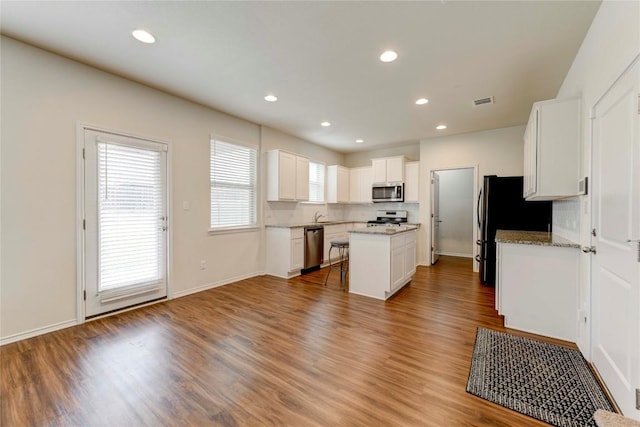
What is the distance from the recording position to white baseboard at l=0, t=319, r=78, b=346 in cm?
243

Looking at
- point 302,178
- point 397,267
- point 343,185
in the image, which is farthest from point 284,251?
point 343,185

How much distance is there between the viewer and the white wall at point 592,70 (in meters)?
1.61

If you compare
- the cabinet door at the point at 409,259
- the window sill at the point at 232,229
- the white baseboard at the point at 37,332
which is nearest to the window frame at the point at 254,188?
the window sill at the point at 232,229

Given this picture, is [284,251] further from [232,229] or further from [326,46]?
[326,46]

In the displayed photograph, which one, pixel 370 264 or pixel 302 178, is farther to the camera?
pixel 302 178

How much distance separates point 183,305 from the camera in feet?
11.3

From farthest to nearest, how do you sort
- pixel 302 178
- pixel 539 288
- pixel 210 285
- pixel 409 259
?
1. pixel 302 178
2. pixel 409 259
3. pixel 210 285
4. pixel 539 288

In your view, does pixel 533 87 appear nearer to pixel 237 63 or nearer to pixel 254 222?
→ pixel 237 63

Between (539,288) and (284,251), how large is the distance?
358 centimetres

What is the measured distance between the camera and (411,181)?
6.09 m

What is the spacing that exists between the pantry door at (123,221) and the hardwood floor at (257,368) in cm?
29

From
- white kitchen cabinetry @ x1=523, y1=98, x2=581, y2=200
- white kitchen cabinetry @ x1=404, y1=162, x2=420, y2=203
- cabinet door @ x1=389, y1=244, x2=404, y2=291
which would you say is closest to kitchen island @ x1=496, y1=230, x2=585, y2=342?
white kitchen cabinetry @ x1=523, y1=98, x2=581, y2=200

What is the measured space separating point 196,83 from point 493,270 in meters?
5.10

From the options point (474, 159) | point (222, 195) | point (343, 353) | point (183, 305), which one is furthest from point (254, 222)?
point (474, 159)
